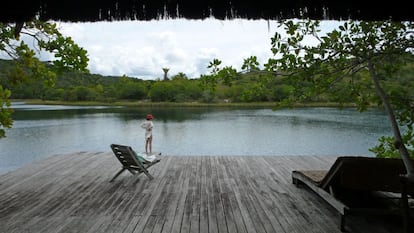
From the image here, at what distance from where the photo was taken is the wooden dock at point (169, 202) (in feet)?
8.30

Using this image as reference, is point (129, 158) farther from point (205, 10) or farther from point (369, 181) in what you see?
point (369, 181)

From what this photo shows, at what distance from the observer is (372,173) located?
245 cm

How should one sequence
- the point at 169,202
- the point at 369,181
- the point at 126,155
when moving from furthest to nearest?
1. the point at 126,155
2. the point at 169,202
3. the point at 369,181

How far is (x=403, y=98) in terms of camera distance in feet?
7.33

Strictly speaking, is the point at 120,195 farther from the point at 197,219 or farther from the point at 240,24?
the point at 240,24

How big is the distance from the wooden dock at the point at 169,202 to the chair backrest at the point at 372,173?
36cm

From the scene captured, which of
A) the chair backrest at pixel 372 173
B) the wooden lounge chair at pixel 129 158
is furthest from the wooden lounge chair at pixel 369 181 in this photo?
the wooden lounge chair at pixel 129 158

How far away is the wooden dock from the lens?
253 cm

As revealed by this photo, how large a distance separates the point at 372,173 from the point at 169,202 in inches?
77.4

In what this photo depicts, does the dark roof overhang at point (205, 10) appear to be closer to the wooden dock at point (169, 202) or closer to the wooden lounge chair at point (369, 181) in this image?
the wooden lounge chair at point (369, 181)

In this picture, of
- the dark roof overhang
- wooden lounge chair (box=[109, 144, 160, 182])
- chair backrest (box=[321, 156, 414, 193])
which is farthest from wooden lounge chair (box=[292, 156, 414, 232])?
wooden lounge chair (box=[109, 144, 160, 182])

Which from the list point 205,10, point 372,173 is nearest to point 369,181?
point 372,173

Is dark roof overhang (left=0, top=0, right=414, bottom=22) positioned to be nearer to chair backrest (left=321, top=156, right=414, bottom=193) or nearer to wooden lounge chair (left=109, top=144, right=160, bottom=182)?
chair backrest (left=321, top=156, right=414, bottom=193)

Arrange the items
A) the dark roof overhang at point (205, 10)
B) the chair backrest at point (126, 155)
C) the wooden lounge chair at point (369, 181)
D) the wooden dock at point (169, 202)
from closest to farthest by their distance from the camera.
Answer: the dark roof overhang at point (205, 10)
the wooden lounge chair at point (369, 181)
the wooden dock at point (169, 202)
the chair backrest at point (126, 155)
